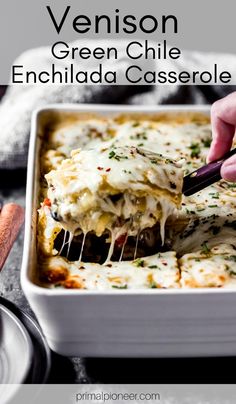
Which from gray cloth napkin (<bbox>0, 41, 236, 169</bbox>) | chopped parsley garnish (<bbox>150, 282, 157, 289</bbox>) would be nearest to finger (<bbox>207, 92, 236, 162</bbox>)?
chopped parsley garnish (<bbox>150, 282, 157, 289</bbox>)

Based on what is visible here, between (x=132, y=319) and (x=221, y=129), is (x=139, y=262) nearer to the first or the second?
(x=132, y=319)

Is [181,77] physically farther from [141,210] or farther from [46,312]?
[46,312]

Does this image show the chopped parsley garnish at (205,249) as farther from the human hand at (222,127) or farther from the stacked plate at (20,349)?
the stacked plate at (20,349)

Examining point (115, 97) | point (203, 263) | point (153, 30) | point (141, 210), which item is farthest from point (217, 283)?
point (153, 30)

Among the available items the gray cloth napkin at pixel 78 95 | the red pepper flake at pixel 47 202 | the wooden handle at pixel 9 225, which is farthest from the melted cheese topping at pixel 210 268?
the gray cloth napkin at pixel 78 95

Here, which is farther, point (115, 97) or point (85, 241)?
point (115, 97)

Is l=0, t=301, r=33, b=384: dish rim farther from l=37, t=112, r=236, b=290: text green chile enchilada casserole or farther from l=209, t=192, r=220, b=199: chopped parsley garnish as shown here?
l=209, t=192, r=220, b=199: chopped parsley garnish
